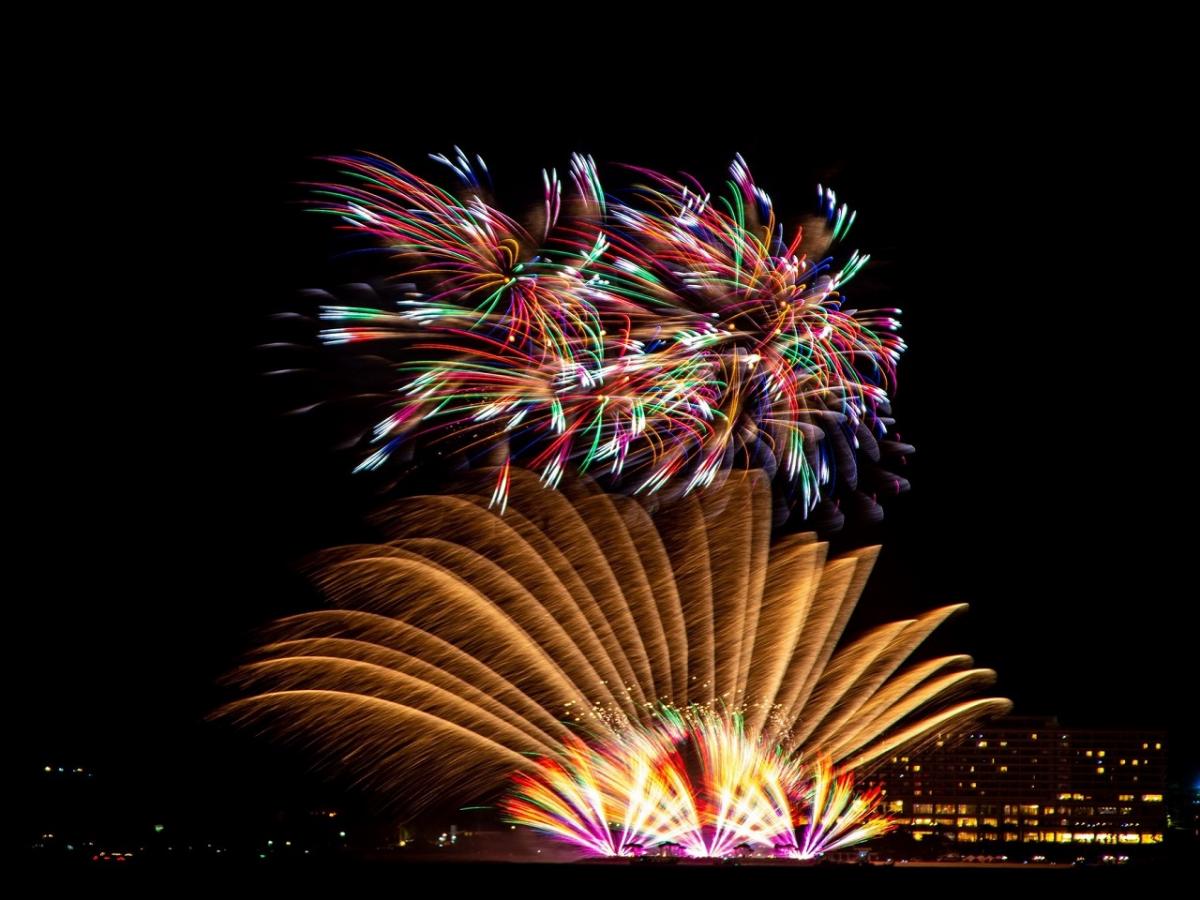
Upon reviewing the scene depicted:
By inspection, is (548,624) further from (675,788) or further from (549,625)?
(675,788)

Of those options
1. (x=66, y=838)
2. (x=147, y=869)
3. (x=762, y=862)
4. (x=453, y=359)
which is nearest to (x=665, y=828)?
(x=762, y=862)

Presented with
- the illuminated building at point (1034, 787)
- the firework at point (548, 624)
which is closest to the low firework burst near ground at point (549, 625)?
the firework at point (548, 624)

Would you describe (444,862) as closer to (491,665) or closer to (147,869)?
(147,869)

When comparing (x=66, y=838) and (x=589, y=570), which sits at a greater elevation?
(x=589, y=570)

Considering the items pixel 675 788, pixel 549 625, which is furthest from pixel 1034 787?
pixel 549 625

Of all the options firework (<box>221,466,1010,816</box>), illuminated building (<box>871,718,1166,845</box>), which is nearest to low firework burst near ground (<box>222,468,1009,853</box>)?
firework (<box>221,466,1010,816</box>)

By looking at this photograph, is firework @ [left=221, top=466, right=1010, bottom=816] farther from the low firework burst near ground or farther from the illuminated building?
the illuminated building
